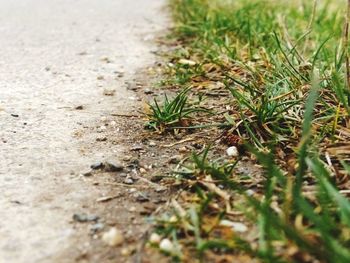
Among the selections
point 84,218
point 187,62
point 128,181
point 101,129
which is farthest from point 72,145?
point 187,62

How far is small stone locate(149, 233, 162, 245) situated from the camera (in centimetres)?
92

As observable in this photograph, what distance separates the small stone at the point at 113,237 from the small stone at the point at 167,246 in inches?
3.1

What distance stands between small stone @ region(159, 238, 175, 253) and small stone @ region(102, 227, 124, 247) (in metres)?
0.08

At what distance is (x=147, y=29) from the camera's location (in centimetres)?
281

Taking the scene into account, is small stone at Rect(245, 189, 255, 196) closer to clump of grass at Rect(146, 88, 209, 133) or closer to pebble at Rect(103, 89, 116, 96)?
clump of grass at Rect(146, 88, 209, 133)

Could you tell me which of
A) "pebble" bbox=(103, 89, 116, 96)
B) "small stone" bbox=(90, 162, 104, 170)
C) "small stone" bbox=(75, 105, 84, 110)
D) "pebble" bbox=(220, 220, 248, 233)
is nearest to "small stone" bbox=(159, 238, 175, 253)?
"pebble" bbox=(220, 220, 248, 233)

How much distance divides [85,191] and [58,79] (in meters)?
0.89

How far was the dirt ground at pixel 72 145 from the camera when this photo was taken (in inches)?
37.0

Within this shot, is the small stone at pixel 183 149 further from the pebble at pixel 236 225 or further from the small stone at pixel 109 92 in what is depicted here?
the small stone at pixel 109 92

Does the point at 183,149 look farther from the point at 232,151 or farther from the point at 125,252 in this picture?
the point at 125,252

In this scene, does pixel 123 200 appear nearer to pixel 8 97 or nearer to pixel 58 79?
pixel 8 97

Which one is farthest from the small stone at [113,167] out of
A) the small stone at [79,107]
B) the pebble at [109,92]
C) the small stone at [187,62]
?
the small stone at [187,62]

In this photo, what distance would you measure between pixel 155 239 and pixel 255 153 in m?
0.25

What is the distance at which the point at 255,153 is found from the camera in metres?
0.90
